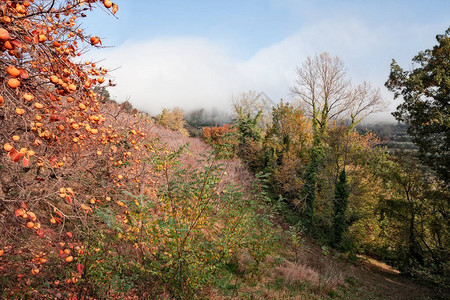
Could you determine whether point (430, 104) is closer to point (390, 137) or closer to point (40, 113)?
point (40, 113)

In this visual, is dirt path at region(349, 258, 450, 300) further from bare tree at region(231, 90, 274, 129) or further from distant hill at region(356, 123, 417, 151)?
bare tree at region(231, 90, 274, 129)

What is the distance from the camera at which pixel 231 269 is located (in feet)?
21.4

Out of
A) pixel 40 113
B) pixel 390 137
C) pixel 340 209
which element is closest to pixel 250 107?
pixel 340 209

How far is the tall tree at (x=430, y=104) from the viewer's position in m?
8.23

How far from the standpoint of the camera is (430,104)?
28.9 ft

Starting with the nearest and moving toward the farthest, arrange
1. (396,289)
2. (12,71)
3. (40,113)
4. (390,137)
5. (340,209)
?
(12,71), (40,113), (396,289), (340,209), (390,137)

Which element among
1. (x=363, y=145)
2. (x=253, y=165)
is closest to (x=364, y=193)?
(x=363, y=145)

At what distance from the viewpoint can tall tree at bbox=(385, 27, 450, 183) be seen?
8234mm

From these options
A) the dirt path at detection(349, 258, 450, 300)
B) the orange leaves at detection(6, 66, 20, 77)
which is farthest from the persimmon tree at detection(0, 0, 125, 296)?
the dirt path at detection(349, 258, 450, 300)

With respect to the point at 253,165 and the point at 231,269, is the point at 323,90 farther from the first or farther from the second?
the point at 231,269

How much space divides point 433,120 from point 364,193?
345 inches

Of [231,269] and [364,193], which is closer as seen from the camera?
[231,269]

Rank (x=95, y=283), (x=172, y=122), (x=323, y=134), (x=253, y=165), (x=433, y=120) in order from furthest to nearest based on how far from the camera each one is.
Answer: (x=172, y=122) → (x=253, y=165) → (x=323, y=134) → (x=433, y=120) → (x=95, y=283)

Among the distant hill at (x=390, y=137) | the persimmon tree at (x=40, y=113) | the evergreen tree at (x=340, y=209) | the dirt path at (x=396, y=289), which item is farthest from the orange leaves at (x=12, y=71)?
the distant hill at (x=390, y=137)
